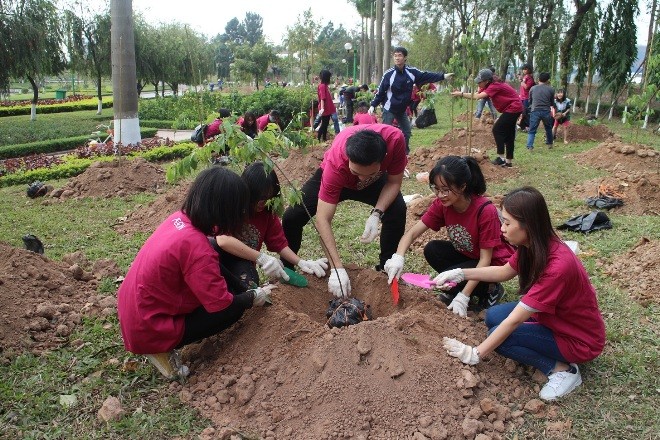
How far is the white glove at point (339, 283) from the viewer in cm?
326

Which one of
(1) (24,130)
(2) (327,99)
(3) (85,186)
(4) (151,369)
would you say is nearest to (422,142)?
(2) (327,99)

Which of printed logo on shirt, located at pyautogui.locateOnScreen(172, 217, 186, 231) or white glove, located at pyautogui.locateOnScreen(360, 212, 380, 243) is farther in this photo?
white glove, located at pyautogui.locateOnScreen(360, 212, 380, 243)

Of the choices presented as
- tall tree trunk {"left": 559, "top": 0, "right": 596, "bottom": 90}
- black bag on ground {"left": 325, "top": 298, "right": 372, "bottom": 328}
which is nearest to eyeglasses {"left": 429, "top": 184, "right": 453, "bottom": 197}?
black bag on ground {"left": 325, "top": 298, "right": 372, "bottom": 328}

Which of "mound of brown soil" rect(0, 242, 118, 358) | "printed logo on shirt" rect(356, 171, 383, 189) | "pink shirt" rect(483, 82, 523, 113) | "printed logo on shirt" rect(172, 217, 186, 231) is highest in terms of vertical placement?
"pink shirt" rect(483, 82, 523, 113)

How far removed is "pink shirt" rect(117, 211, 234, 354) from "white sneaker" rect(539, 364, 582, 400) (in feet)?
5.14

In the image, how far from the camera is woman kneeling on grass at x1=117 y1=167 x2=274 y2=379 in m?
2.43

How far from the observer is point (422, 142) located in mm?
11531

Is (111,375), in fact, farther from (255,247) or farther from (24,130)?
(24,130)

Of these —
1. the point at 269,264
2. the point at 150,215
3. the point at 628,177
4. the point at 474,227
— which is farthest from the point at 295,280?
the point at 628,177

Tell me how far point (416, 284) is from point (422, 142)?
8354mm

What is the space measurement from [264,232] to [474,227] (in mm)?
1308

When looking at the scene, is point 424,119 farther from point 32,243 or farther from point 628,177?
point 32,243

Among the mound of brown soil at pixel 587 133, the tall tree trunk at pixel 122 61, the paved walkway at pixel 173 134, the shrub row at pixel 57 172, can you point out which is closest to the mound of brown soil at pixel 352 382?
the shrub row at pixel 57 172

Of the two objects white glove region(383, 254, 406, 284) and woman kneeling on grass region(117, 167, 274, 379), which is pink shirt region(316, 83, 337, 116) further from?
woman kneeling on grass region(117, 167, 274, 379)
